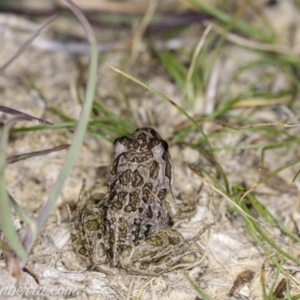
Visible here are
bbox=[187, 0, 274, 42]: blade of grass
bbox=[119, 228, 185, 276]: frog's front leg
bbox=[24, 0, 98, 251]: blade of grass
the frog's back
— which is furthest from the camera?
bbox=[187, 0, 274, 42]: blade of grass

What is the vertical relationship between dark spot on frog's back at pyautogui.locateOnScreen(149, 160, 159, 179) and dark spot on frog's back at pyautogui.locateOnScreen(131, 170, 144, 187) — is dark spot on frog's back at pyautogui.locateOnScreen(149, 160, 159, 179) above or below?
above

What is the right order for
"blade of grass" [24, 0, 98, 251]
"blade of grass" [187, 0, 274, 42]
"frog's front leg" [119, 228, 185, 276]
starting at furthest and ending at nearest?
"blade of grass" [187, 0, 274, 42]
"frog's front leg" [119, 228, 185, 276]
"blade of grass" [24, 0, 98, 251]

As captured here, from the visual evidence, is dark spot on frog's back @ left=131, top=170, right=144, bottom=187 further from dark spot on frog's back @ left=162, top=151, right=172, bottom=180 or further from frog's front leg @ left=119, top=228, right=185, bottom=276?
frog's front leg @ left=119, top=228, right=185, bottom=276

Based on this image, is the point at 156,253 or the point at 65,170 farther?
the point at 156,253

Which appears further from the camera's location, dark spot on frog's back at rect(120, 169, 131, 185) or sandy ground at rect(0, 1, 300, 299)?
dark spot on frog's back at rect(120, 169, 131, 185)

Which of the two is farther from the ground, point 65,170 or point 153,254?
point 65,170

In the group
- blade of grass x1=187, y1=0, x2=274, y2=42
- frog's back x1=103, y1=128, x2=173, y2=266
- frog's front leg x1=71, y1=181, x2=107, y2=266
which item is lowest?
frog's front leg x1=71, y1=181, x2=107, y2=266

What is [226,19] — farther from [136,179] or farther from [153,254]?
[153,254]

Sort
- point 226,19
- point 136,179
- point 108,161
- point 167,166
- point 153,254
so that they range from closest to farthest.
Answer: point 153,254 → point 136,179 → point 167,166 → point 108,161 → point 226,19

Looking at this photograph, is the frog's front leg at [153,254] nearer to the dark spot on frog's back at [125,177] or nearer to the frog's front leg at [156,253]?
the frog's front leg at [156,253]

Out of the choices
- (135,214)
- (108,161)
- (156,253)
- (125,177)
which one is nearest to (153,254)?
(156,253)

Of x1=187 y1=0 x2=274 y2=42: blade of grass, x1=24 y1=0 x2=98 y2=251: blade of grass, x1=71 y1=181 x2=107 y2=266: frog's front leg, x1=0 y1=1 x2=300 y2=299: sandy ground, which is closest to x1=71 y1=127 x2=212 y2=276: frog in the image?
x1=71 y1=181 x2=107 y2=266: frog's front leg

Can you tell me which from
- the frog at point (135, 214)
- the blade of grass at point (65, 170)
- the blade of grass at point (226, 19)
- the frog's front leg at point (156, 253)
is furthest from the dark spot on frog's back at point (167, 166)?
the blade of grass at point (226, 19)

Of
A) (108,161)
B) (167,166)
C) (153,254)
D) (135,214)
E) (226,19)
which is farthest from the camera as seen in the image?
(226,19)
